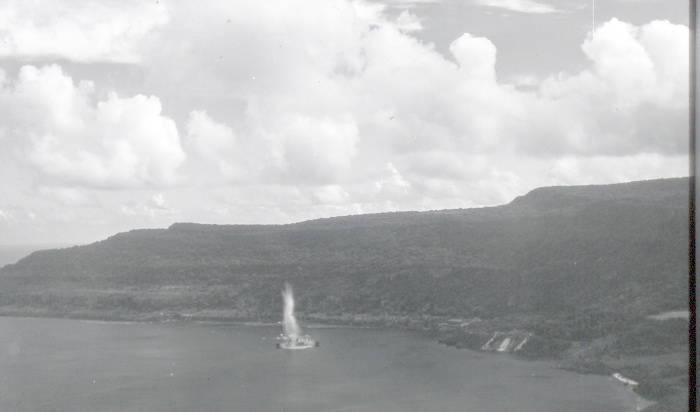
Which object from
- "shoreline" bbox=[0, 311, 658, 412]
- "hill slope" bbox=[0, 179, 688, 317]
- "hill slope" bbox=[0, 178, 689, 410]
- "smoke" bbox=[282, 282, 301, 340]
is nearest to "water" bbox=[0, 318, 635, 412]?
"smoke" bbox=[282, 282, 301, 340]

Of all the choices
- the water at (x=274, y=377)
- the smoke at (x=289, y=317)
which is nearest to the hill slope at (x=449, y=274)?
the smoke at (x=289, y=317)

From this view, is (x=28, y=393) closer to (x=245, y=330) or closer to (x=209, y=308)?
(x=245, y=330)

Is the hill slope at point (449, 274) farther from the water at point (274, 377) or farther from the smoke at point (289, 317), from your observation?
the water at point (274, 377)

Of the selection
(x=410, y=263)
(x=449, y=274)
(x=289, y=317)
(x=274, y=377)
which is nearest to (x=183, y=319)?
(x=289, y=317)

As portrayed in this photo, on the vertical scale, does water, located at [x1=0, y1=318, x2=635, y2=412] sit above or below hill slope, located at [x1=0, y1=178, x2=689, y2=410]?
below

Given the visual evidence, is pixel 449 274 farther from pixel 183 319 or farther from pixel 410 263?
pixel 183 319

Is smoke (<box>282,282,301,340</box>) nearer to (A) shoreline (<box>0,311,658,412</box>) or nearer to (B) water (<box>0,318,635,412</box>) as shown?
(A) shoreline (<box>0,311,658,412</box>)
